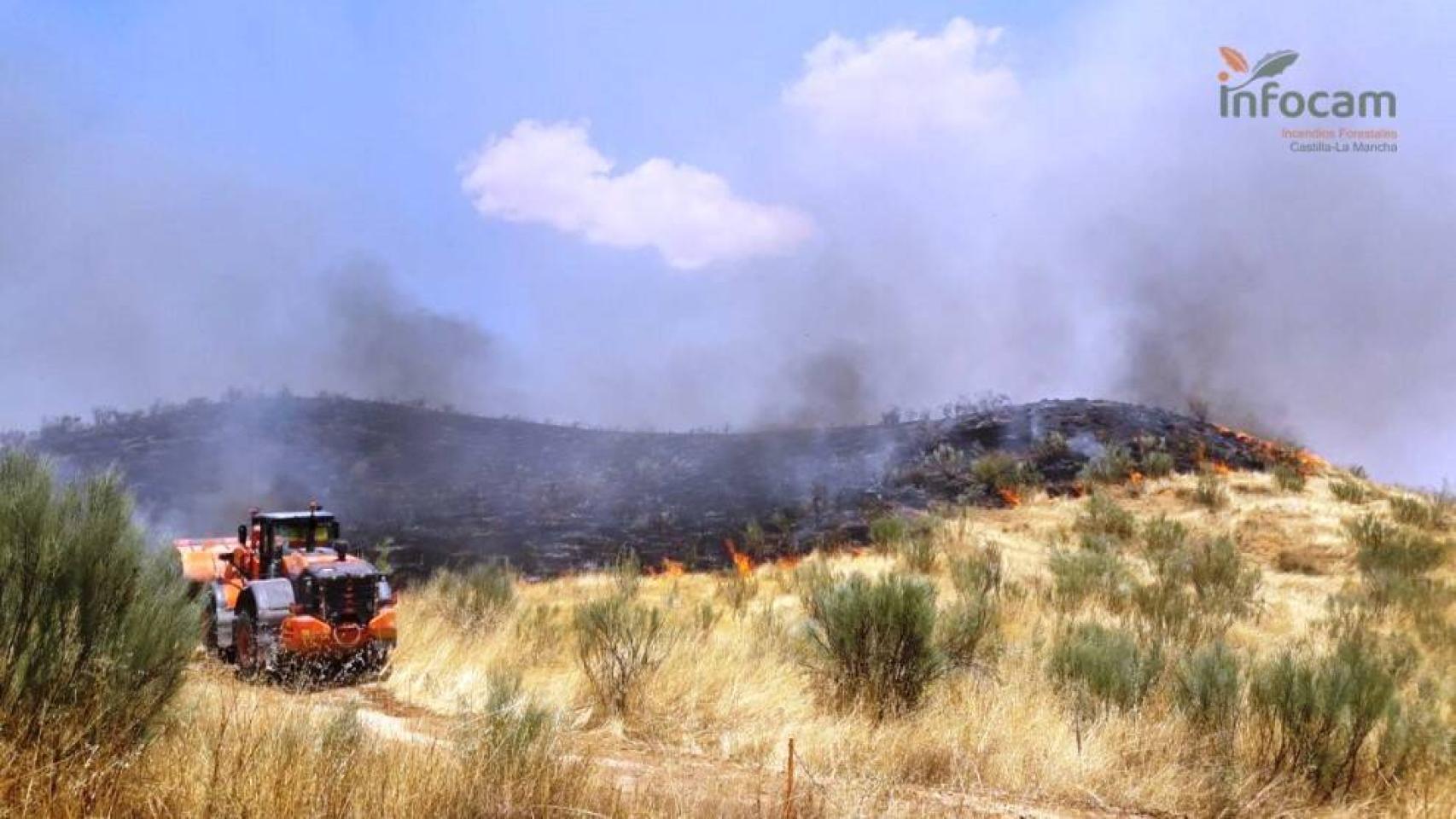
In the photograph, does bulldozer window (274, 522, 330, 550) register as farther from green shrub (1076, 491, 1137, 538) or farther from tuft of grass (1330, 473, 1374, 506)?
tuft of grass (1330, 473, 1374, 506)

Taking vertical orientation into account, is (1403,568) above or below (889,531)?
below

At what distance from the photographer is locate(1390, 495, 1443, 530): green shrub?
2111 centimetres

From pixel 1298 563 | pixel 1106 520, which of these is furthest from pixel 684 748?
pixel 1106 520

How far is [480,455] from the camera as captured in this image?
46.1 meters

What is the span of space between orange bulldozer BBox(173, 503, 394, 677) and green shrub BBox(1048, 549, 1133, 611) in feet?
32.1

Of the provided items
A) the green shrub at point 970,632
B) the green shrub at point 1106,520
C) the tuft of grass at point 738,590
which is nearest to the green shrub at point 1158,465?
the green shrub at point 1106,520

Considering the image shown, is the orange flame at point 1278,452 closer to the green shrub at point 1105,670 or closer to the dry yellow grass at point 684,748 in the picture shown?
the dry yellow grass at point 684,748

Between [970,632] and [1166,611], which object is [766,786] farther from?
[1166,611]

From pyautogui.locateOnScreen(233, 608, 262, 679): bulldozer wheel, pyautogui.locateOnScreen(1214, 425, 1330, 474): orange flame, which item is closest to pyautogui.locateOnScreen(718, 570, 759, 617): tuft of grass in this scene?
pyautogui.locateOnScreen(233, 608, 262, 679): bulldozer wheel

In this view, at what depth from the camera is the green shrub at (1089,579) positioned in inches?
570

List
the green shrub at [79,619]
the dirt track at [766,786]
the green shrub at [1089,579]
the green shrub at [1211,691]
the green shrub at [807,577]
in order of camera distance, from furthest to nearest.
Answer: the green shrub at [807,577] → the green shrub at [1089,579] → the green shrub at [1211,691] → the dirt track at [766,786] → the green shrub at [79,619]

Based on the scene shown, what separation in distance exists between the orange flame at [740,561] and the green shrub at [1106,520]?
7.94 metres

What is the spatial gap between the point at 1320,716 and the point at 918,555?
37.7 ft

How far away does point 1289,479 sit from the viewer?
2611cm
